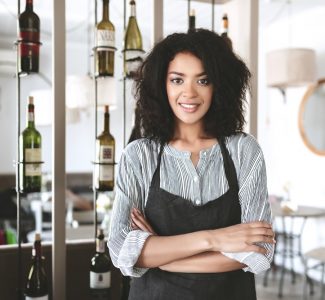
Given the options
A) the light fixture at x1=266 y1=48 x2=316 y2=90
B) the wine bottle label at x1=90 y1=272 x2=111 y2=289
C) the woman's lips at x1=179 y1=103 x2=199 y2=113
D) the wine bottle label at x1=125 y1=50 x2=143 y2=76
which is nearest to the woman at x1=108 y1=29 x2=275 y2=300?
the woman's lips at x1=179 y1=103 x2=199 y2=113

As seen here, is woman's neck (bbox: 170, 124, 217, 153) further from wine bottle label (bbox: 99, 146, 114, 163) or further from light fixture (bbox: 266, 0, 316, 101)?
light fixture (bbox: 266, 0, 316, 101)

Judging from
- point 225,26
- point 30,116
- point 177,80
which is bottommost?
point 30,116

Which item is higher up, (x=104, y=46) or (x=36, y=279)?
(x=104, y=46)

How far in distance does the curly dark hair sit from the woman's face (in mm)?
20

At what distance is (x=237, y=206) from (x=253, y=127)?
83 cm

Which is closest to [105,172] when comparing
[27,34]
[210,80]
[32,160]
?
[32,160]

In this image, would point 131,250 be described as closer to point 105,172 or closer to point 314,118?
point 105,172

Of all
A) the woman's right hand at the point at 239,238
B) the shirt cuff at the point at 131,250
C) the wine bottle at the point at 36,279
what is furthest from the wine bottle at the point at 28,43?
the woman's right hand at the point at 239,238

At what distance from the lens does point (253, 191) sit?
121 centimetres

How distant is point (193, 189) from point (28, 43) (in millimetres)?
858

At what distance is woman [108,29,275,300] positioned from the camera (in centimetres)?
115

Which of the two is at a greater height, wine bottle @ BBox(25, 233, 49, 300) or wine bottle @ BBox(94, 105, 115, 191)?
wine bottle @ BBox(94, 105, 115, 191)

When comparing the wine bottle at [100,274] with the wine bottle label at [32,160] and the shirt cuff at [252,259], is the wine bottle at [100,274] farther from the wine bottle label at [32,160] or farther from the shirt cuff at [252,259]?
the shirt cuff at [252,259]

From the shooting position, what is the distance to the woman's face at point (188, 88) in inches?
47.9
